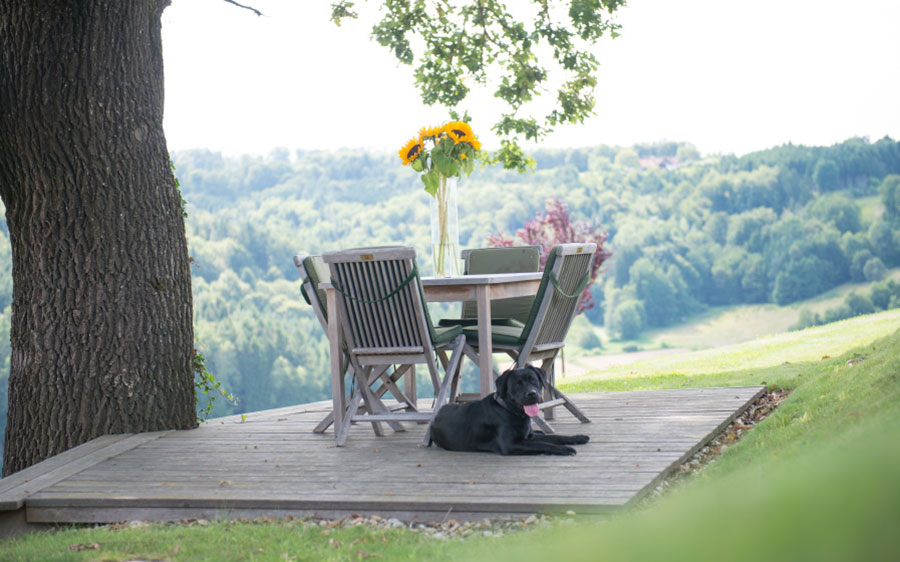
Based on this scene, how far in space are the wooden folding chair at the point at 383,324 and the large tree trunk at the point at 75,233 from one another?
1444 millimetres

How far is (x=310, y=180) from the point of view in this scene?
46.5m

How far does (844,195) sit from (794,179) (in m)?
2.58

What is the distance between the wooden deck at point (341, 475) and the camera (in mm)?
3406

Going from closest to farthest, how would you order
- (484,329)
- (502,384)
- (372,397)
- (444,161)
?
(502,384), (484,329), (372,397), (444,161)

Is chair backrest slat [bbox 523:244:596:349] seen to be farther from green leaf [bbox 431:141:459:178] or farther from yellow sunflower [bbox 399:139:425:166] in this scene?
yellow sunflower [bbox 399:139:425:166]

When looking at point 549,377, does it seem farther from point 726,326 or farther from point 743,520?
point 726,326

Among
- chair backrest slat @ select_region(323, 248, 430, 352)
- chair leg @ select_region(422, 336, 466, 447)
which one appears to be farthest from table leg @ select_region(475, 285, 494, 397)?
chair backrest slat @ select_region(323, 248, 430, 352)

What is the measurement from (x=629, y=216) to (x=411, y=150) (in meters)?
40.3

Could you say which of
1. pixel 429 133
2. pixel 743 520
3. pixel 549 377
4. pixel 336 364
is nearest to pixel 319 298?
pixel 336 364

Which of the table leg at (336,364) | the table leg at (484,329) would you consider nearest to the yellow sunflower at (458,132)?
the table leg at (484,329)

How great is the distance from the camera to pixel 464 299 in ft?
16.1

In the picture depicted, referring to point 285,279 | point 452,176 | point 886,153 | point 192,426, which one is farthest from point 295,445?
point 886,153

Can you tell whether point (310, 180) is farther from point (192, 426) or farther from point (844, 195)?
point (192, 426)

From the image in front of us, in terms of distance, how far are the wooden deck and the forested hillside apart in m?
36.3
